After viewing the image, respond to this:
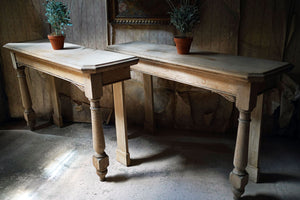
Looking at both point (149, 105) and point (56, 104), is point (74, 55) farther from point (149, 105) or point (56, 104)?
point (56, 104)

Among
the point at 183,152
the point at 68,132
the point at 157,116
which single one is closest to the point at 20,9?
the point at 68,132

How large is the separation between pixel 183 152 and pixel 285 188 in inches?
42.9

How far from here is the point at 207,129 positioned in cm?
370

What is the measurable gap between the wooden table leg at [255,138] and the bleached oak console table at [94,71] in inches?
44.7

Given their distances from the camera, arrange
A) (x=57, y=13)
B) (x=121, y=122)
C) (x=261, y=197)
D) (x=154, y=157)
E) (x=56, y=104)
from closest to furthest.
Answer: (x=261, y=197) → (x=121, y=122) → (x=57, y=13) → (x=154, y=157) → (x=56, y=104)

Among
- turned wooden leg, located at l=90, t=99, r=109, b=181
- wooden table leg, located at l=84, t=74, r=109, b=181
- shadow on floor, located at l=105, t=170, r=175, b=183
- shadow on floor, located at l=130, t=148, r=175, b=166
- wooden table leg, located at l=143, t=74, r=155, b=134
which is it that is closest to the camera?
wooden table leg, located at l=84, t=74, r=109, b=181

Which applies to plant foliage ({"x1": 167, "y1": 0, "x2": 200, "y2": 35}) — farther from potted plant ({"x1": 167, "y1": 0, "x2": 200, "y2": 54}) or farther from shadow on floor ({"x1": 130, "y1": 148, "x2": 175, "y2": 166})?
shadow on floor ({"x1": 130, "y1": 148, "x2": 175, "y2": 166})

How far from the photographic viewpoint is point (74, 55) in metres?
2.75

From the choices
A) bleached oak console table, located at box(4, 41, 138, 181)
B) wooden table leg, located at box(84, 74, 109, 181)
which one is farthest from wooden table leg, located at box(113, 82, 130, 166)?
wooden table leg, located at box(84, 74, 109, 181)

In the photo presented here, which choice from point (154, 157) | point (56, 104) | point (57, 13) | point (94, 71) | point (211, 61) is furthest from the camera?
point (56, 104)

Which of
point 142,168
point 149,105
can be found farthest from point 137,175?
point 149,105

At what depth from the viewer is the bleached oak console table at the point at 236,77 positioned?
2088mm

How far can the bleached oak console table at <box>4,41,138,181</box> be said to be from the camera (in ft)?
7.77

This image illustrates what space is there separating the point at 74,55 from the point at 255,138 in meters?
1.85
